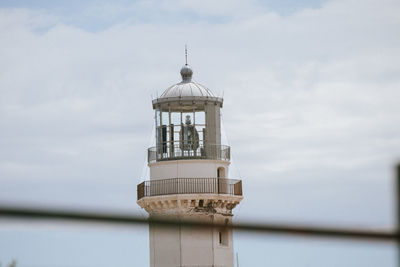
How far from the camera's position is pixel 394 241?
3.36 metres

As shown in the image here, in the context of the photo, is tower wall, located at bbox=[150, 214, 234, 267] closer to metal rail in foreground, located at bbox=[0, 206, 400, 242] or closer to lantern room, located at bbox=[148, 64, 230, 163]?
lantern room, located at bbox=[148, 64, 230, 163]

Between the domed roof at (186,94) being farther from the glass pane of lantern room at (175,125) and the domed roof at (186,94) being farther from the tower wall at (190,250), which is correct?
the tower wall at (190,250)

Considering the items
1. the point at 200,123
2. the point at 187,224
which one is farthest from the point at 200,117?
the point at 187,224

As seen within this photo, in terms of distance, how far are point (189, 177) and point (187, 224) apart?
25309mm

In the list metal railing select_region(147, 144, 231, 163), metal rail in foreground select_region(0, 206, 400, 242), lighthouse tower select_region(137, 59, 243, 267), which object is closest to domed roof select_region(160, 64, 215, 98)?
lighthouse tower select_region(137, 59, 243, 267)

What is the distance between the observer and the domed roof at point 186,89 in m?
28.6

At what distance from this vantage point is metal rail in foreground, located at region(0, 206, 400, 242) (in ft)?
9.96

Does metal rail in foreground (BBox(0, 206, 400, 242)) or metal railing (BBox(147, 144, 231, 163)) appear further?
metal railing (BBox(147, 144, 231, 163))

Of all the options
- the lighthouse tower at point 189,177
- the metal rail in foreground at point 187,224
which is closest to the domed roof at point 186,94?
the lighthouse tower at point 189,177

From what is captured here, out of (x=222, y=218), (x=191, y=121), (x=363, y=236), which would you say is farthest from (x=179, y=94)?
(x=363, y=236)

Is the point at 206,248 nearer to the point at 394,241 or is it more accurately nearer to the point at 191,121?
the point at 191,121

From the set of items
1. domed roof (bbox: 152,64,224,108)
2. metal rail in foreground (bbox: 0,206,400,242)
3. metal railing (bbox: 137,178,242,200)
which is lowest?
metal rail in foreground (bbox: 0,206,400,242)

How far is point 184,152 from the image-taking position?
28562mm

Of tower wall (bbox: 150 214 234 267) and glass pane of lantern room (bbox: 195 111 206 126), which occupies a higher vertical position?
glass pane of lantern room (bbox: 195 111 206 126)
